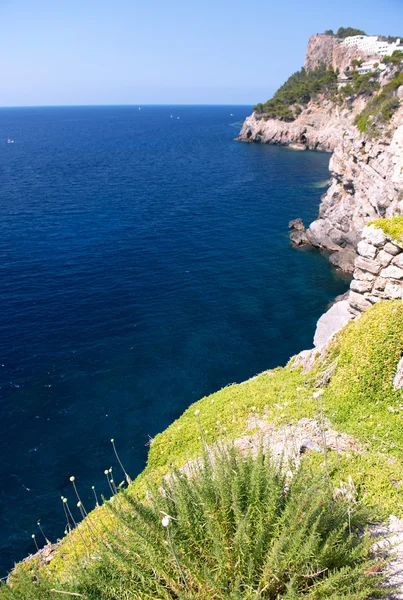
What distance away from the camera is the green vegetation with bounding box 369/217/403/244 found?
17.0 meters

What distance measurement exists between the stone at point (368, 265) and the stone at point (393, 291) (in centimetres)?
79

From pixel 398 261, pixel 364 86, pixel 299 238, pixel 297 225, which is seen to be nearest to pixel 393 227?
pixel 398 261

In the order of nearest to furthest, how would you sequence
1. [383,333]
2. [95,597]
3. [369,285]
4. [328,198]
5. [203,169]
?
[95,597], [383,333], [369,285], [328,198], [203,169]

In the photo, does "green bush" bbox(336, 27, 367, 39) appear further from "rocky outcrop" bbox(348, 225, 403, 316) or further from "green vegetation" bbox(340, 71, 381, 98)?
"rocky outcrop" bbox(348, 225, 403, 316)

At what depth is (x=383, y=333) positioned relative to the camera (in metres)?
14.9

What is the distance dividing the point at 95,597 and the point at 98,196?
6411cm

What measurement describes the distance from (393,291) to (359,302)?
1.89 metres

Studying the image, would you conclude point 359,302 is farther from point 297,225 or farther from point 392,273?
point 297,225

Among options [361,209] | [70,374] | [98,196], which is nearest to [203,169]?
[98,196]

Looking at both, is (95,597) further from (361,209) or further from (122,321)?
(361,209)

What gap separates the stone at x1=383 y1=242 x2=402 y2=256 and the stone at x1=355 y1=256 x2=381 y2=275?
29.7 inches

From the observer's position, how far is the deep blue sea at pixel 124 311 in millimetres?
21641

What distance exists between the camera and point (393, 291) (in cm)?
1716

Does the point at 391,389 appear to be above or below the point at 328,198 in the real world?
below
